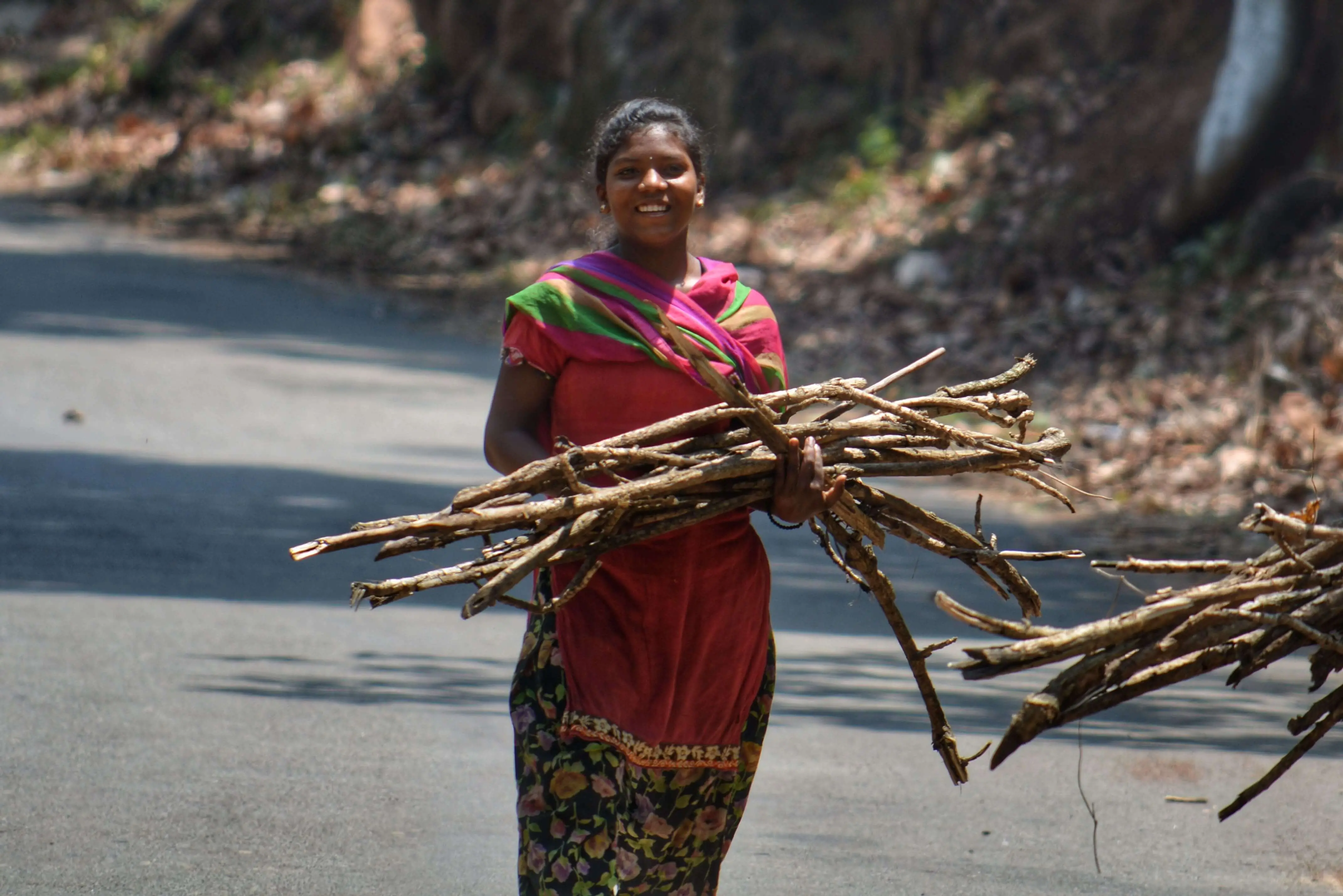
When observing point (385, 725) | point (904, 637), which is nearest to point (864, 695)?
point (385, 725)

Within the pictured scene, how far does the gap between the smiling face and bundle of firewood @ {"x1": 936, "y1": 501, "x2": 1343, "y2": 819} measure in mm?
919

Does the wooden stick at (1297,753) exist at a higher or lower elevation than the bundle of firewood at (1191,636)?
lower

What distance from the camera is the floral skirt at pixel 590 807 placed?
310 centimetres

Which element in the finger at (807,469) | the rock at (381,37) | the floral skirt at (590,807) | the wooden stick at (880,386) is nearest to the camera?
the finger at (807,469)

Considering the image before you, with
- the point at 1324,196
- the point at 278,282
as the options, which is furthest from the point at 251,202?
the point at 1324,196

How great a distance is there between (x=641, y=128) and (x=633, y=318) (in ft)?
1.18

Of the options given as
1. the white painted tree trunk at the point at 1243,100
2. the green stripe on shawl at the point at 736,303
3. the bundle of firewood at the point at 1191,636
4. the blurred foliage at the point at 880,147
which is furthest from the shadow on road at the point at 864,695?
the blurred foliage at the point at 880,147

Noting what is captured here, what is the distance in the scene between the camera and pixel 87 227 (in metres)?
17.0

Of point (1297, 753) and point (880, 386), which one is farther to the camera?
point (880, 386)

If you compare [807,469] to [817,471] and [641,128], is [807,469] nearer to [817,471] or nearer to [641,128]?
[817,471]

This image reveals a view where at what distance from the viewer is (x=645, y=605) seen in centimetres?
309

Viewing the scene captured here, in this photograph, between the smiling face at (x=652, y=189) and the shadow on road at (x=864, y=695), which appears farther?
the shadow on road at (x=864, y=695)

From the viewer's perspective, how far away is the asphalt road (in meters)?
4.14

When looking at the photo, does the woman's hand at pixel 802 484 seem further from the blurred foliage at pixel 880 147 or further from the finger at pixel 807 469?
the blurred foliage at pixel 880 147
